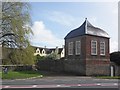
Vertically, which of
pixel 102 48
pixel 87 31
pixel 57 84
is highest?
pixel 87 31

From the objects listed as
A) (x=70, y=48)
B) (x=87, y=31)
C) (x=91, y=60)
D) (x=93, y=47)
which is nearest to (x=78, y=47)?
(x=93, y=47)

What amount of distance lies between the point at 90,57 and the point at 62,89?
2664 centimetres

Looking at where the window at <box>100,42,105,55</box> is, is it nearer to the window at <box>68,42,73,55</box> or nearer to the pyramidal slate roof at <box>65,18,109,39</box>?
the pyramidal slate roof at <box>65,18,109,39</box>

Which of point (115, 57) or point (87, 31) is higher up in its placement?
point (87, 31)

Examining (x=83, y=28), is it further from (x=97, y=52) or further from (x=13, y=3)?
(x=13, y=3)

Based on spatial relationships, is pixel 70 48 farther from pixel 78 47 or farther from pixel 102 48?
pixel 102 48

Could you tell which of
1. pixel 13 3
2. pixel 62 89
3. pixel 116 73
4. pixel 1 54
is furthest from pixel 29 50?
pixel 116 73

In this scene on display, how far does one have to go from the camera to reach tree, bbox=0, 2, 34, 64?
94.5ft

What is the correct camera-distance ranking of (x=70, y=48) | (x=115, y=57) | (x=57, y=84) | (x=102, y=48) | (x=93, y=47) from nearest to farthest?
(x=57, y=84)
(x=93, y=47)
(x=102, y=48)
(x=70, y=48)
(x=115, y=57)

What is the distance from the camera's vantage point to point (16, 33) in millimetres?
29609

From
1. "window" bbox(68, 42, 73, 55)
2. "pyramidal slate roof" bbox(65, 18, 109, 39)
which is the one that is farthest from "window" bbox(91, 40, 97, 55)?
"window" bbox(68, 42, 73, 55)

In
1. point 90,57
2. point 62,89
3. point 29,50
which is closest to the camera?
point 62,89

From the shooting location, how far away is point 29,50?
31.1 meters

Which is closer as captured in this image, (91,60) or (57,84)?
(57,84)
